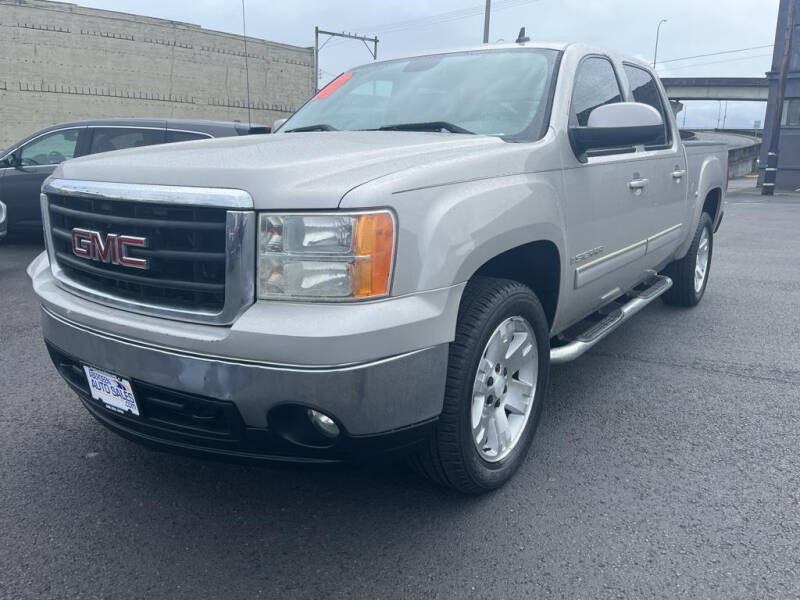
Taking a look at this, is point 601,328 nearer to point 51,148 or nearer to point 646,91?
point 646,91

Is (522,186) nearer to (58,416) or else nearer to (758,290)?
(58,416)

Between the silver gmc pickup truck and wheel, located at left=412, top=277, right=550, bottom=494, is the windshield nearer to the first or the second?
the silver gmc pickup truck

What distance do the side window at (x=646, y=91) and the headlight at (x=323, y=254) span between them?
268 centimetres

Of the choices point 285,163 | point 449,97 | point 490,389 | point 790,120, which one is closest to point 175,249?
point 285,163

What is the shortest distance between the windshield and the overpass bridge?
5581cm

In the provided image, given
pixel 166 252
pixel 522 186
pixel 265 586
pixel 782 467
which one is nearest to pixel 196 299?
pixel 166 252

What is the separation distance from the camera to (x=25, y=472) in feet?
9.33

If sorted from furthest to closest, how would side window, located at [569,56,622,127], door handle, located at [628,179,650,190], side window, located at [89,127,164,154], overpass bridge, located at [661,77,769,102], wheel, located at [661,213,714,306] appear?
overpass bridge, located at [661,77,769,102] → side window, located at [89,127,164,154] → wheel, located at [661,213,714,306] → door handle, located at [628,179,650,190] → side window, located at [569,56,622,127]

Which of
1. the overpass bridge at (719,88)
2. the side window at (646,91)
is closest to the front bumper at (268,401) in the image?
the side window at (646,91)

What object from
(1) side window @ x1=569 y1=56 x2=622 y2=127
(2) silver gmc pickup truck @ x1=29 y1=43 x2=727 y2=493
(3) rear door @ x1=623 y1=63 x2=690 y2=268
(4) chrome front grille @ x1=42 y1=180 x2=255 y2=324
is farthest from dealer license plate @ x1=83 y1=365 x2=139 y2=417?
(3) rear door @ x1=623 y1=63 x2=690 y2=268

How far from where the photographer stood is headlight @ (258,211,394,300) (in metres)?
1.99

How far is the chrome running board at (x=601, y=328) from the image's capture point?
3.13 m

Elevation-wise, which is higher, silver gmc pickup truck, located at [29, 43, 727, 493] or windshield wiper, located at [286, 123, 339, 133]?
windshield wiper, located at [286, 123, 339, 133]

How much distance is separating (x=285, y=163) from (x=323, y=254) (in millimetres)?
345
